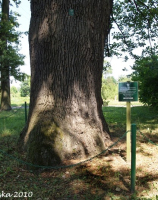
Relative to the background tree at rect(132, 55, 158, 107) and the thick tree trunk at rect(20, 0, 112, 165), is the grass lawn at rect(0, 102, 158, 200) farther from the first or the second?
the background tree at rect(132, 55, 158, 107)

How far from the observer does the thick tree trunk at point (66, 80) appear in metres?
4.75

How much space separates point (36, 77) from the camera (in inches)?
205

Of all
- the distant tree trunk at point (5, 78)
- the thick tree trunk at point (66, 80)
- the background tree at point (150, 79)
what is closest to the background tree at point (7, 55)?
the distant tree trunk at point (5, 78)

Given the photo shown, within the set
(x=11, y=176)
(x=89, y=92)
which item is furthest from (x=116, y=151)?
(x=11, y=176)

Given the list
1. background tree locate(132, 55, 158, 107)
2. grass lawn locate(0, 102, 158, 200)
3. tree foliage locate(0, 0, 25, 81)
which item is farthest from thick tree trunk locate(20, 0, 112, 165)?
tree foliage locate(0, 0, 25, 81)

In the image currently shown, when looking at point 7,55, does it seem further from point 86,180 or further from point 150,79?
point 86,180

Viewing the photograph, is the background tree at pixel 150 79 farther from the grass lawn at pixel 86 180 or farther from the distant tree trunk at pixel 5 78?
the distant tree trunk at pixel 5 78

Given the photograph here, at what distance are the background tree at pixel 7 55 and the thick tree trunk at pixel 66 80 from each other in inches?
496

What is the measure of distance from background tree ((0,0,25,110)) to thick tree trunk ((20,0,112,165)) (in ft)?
41.3

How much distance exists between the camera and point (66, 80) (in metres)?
4.90

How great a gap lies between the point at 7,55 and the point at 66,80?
13276mm

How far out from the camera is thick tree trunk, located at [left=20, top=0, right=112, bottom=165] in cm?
475

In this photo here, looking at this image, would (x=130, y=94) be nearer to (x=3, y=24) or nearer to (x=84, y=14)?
(x=84, y=14)

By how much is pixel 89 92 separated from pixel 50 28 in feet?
5.51
